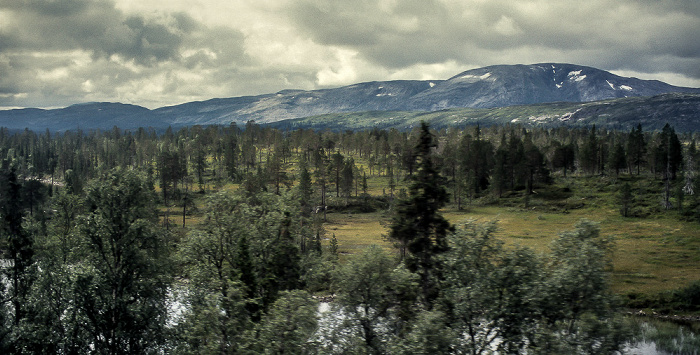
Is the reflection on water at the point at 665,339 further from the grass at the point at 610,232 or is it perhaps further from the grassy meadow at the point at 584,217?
the grassy meadow at the point at 584,217

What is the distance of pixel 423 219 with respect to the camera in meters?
38.3

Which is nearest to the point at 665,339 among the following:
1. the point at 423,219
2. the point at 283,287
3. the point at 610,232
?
the point at 423,219

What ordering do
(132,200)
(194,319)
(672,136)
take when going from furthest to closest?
1. (672,136)
2. (132,200)
3. (194,319)

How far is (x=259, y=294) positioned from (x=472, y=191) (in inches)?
4594

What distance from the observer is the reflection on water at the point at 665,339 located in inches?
1925

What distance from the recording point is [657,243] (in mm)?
87812

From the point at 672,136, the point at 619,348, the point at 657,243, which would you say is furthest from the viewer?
the point at 672,136

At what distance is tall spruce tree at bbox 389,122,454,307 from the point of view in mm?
37250

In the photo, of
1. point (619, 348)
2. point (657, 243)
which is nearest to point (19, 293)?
point (619, 348)

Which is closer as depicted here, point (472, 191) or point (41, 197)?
point (41, 197)

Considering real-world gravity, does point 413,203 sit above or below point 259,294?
above

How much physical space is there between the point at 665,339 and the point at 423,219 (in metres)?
36.5

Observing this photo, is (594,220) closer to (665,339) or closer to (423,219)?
(665,339)

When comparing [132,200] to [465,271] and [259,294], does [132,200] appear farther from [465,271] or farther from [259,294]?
[465,271]
